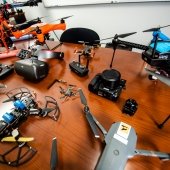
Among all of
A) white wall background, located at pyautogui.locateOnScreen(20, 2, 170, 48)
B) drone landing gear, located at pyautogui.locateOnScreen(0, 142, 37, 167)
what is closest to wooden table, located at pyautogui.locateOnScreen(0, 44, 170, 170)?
drone landing gear, located at pyautogui.locateOnScreen(0, 142, 37, 167)

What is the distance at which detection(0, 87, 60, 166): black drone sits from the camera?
53 cm

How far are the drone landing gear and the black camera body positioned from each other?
0.38 m

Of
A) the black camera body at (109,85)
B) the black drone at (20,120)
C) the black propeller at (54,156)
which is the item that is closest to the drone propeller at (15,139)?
the black drone at (20,120)

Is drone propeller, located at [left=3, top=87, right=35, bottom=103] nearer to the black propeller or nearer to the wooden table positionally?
the wooden table

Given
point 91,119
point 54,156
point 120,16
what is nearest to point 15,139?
point 54,156

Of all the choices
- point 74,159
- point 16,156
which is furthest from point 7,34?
point 74,159

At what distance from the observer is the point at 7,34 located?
110 cm

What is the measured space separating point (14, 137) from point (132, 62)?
783mm

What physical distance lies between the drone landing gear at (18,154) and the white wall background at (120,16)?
1.56 m

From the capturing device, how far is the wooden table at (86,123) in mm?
509

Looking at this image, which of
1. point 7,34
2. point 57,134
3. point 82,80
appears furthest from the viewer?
point 7,34

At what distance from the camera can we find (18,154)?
538 millimetres

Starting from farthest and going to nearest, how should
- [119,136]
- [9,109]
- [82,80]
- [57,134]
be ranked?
[82,80], [9,109], [57,134], [119,136]

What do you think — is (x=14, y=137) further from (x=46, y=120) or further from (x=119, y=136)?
(x=119, y=136)
